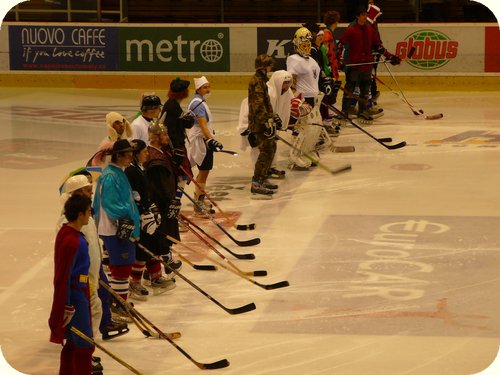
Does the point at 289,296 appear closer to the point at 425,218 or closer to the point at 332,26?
the point at 425,218

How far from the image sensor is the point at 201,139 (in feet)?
38.7

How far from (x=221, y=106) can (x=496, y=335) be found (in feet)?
40.8

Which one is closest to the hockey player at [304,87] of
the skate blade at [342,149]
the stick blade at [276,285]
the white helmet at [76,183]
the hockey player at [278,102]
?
the hockey player at [278,102]

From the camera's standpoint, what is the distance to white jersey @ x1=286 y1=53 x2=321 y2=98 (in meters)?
14.4

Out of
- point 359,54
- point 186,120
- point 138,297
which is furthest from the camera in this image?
point 359,54

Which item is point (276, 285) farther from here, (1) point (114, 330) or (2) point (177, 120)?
(2) point (177, 120)

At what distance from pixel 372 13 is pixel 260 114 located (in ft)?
20.7

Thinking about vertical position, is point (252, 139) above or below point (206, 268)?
above

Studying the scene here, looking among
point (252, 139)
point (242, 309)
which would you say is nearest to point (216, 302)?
point (242, 309)

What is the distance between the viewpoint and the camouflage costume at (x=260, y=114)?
12.3 m

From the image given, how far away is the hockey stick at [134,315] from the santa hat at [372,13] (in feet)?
34.9

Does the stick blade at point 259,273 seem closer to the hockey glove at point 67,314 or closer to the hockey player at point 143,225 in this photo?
the hockey player at point 143,225

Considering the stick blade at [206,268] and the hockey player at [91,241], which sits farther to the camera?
the stick blade at [206,268]

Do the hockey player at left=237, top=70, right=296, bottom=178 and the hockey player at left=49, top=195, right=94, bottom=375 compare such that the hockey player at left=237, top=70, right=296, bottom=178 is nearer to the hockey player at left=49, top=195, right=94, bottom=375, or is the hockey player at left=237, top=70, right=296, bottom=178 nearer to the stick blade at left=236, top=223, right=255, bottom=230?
the stick blade at left=236, top=223, right=255, bottom=230
